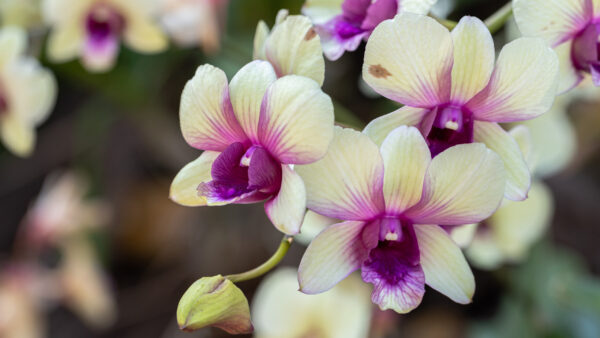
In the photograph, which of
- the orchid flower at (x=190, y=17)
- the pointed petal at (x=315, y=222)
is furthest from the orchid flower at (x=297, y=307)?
the orchid flower at (x=190, y=17)

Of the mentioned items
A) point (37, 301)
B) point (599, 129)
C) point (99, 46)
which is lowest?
point (37, 301)

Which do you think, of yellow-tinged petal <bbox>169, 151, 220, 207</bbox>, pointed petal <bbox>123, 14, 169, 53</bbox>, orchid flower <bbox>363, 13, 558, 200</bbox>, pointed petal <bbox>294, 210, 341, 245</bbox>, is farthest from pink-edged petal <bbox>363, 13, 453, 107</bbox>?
pointed petal <bbox>123, 14, 169, 53</bbox>

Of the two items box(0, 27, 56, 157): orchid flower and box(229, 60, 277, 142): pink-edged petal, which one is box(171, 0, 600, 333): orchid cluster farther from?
box(0, 27, 56, 157): orchid flower

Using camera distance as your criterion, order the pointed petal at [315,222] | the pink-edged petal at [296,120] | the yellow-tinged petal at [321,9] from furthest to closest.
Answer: the pointed petal at [315,222] < the yellow-tinged petal at [321,9] < the pink-edged petal at [296,120]

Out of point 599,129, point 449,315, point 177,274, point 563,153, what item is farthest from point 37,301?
point 599,129

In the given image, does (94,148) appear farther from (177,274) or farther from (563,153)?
(563,153)

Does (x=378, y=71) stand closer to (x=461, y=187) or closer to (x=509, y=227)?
(x=461, y=187)

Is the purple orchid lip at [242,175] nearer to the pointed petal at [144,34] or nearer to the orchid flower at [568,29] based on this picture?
the orchid flower at [568,29]
